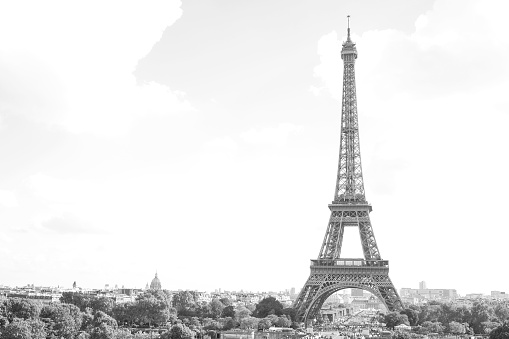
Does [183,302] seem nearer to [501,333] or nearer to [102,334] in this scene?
[102,334]

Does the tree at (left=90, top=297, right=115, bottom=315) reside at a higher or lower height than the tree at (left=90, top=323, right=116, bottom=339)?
higher

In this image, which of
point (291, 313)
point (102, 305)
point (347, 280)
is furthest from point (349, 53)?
point (102, 305)

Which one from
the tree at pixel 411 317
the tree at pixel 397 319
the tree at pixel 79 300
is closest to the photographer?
the tree at pixel 397 319

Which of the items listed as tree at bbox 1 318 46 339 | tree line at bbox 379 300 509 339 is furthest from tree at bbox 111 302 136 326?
tree line at bbox 379 300 509 339

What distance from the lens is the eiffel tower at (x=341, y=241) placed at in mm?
83750

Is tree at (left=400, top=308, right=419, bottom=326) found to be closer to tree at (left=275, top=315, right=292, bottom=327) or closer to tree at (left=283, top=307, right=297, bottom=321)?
tree at (left=283, top=307, right=297, bottom=321)

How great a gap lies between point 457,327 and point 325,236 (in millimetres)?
20825

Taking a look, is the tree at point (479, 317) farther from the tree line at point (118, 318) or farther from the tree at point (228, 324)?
the tree at point (228, 324)

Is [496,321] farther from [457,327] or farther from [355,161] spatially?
[355,161]

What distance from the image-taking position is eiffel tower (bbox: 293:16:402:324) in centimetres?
8375

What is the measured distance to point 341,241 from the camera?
88375 millimetres

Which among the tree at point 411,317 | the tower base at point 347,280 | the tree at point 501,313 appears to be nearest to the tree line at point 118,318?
the tower base at point 347,280

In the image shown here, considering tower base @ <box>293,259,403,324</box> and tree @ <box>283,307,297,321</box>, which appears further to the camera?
tree @ <box>283,307,297,321</box>

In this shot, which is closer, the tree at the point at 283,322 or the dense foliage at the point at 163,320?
the dense foliage at the point at 163,320
